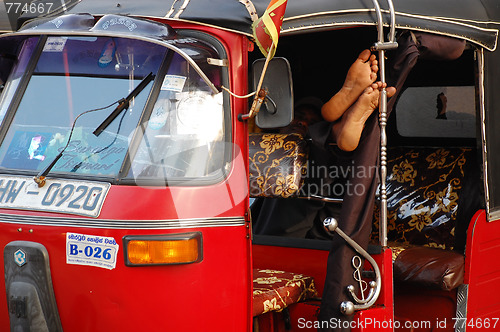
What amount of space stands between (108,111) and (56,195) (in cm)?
48

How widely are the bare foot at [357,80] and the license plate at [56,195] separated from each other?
132cm

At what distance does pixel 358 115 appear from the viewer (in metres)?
3.82

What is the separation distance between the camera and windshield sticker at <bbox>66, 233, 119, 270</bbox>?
3.28 meters

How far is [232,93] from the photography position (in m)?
3.44

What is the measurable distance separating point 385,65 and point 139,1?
53.8 inches

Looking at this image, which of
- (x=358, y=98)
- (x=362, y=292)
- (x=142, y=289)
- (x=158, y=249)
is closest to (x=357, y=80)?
(x=358, y=98)

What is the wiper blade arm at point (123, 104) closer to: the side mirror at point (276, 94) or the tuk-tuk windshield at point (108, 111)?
the tuk-tuk windshield at point (108, 111)

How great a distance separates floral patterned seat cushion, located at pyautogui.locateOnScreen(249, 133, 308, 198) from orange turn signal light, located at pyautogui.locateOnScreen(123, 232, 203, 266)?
1165 mm

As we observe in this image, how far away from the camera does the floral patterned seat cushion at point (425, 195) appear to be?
5.14 metres

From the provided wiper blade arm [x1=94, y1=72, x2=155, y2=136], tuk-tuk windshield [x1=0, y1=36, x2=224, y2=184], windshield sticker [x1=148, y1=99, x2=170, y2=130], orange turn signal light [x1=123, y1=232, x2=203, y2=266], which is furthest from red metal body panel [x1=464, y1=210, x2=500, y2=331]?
wiper blade arm [x1=94, y1=72, x2=155, y2=136]

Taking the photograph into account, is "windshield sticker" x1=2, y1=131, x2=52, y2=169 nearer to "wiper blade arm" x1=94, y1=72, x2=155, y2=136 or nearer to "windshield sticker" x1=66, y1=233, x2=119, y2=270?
"wiper blade arm" x1=94, y1=72, x2=155, y2=136

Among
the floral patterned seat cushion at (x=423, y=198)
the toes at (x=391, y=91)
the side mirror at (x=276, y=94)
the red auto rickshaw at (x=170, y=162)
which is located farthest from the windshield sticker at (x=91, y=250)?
the floral patterned seat cushion at (x=423, y=198)

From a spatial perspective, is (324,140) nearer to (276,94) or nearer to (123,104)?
(276,94)

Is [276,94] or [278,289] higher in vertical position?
[276,94]
